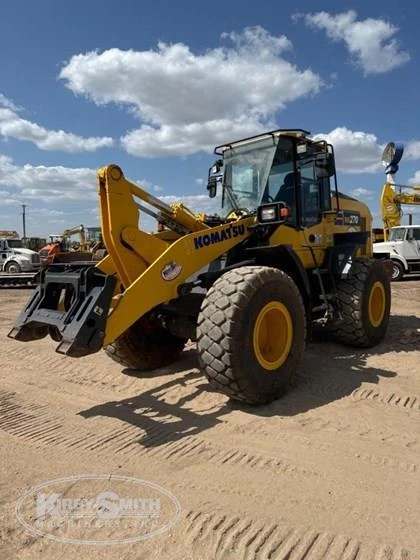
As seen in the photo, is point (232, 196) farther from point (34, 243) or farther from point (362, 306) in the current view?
point (34, 243)

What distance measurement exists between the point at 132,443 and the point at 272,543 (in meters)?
1.63

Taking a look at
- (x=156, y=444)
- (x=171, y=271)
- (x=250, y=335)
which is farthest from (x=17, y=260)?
(x=156, y=444)

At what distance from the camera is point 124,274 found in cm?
489

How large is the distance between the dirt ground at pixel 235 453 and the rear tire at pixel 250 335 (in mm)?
272

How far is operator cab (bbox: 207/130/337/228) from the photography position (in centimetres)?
631

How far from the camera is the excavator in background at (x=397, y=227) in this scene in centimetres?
2023

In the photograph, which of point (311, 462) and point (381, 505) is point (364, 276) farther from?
point (381, 505)

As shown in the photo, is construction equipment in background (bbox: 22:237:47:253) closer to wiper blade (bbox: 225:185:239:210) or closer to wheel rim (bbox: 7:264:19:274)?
wheel rim (bbox: 7:264:19:274)

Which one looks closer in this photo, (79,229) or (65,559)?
(65,559)

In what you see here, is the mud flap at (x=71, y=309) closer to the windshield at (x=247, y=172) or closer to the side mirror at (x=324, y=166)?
the windshield at (x=247, y=172)

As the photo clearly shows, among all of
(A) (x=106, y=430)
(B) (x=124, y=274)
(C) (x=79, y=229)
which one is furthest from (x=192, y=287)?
(C) (x=79, y=229)

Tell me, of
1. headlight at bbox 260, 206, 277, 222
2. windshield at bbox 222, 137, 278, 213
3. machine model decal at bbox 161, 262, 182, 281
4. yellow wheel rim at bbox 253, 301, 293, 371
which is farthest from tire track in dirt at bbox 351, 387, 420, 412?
windshield at bbox 222, 137, 278, 213

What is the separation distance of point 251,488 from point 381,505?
2.66 ft

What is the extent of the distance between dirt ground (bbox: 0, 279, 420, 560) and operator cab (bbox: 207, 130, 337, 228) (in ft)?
6.96
